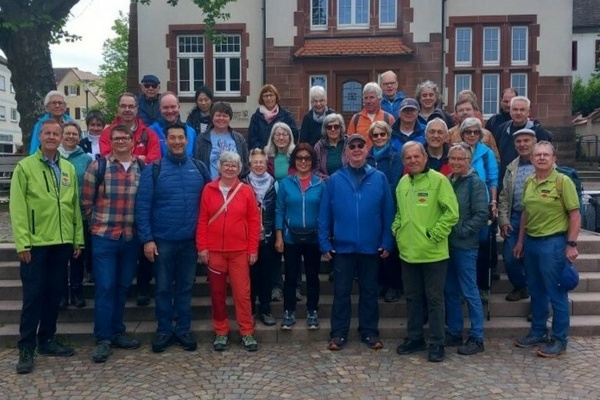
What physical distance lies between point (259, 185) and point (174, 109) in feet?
4.22

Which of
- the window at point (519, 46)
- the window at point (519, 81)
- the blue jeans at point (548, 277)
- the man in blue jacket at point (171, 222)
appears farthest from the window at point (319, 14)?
the blue jeans at point (548, 277)

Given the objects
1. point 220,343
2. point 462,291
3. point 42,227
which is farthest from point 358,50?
point 42,227

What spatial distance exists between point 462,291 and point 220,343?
2313 mm

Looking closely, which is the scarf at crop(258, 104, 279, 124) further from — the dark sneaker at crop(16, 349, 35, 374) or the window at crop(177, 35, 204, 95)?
the window at crop(177, 35, 204, 95)

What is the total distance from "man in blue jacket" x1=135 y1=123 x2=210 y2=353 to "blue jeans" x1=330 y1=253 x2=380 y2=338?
53.9 inches

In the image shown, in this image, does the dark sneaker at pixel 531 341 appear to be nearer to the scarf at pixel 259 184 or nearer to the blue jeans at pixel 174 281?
the scarf at pixel 259 184

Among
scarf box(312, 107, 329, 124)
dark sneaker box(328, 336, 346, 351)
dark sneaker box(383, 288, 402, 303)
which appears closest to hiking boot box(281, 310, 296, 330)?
dark sneaker box(328, 336, 346, 351)

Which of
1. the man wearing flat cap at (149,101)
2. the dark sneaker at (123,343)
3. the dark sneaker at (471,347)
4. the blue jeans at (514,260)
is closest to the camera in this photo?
the dark sneaker at (471,347)

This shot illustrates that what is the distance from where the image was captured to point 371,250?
5.55 metres

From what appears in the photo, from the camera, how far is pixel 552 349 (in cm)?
546

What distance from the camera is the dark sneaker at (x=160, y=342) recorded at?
564 centimetres

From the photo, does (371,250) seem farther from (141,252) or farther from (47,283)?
(47,283)

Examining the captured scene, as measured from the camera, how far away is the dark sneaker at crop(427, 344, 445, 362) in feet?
17.6

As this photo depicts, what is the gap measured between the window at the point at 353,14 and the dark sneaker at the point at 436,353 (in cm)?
1511
